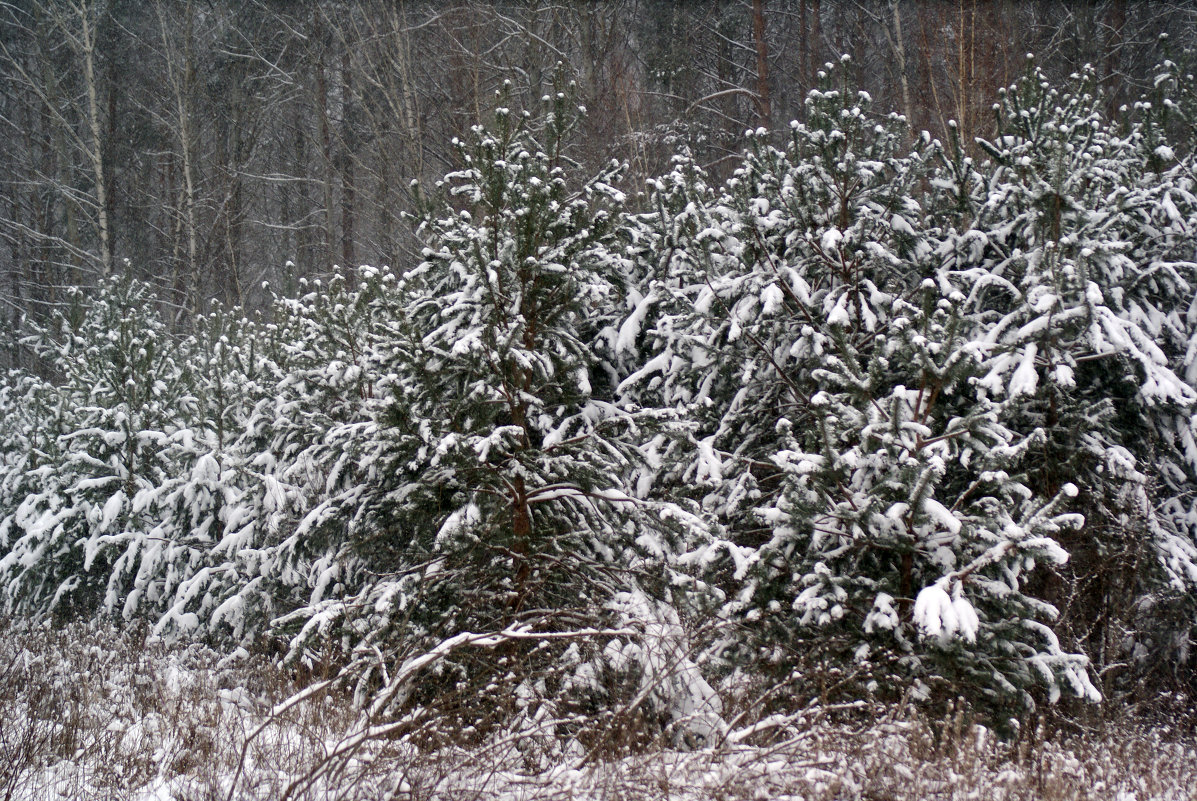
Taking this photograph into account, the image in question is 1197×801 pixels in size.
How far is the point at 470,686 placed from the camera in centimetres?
468

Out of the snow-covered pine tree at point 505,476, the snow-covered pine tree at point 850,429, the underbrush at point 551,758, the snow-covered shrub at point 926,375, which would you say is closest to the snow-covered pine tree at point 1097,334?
the snow-covered shrub at point 926,375

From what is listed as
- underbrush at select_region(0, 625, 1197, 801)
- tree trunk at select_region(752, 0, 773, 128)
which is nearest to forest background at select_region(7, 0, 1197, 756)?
underbrush at select_region(0, 625, 1197, 801)

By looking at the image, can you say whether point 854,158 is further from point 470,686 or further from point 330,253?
point 330,253

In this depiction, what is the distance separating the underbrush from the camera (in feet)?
11.6

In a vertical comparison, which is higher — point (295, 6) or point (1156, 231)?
point (295, 6)

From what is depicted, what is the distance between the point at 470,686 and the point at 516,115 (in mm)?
13288

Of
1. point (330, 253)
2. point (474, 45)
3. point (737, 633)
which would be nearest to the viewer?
point (737, 633)

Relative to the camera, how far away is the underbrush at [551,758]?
3.52 metres

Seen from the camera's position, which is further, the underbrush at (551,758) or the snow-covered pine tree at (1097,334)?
the snow-covered pine tree at (1097,334)

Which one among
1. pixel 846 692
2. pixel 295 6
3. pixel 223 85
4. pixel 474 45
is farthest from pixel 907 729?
pixel 223 85

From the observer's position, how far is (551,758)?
420 cm

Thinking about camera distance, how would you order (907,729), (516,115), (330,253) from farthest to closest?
(330,253) → (516,115) → (907,729)

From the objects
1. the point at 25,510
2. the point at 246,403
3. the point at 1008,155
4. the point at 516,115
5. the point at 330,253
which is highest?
the point at 516,115

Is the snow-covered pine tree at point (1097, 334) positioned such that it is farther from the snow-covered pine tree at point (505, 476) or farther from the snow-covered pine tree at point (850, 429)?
the snow-covered pine tree at point (505, 476)
